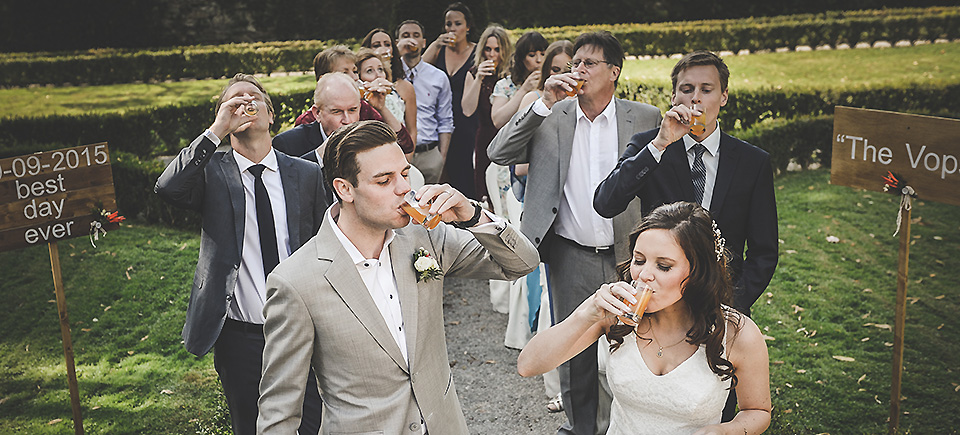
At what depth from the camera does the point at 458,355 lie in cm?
621

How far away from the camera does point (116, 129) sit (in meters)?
11.4

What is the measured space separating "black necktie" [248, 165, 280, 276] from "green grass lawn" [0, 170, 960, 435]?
5.55 feet

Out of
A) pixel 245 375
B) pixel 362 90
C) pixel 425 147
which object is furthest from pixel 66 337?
Answer: pixel 425 147

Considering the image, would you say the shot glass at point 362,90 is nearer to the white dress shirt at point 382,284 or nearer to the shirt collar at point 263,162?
the shirt collar at point 263,162

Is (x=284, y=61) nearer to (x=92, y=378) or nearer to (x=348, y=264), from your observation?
(x=92, y=378)

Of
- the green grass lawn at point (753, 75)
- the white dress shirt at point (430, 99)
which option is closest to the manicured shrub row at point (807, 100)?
the green grass lawn at point (753, 75)

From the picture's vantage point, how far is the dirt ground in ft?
17.2

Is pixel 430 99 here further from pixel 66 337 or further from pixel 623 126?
pixel 66 337

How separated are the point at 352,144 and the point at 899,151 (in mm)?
3293

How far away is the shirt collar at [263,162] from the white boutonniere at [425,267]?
142cm

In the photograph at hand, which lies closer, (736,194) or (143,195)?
(736,194)

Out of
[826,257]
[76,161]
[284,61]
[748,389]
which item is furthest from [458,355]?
[284,61]

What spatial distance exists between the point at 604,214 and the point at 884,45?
66.3 feet

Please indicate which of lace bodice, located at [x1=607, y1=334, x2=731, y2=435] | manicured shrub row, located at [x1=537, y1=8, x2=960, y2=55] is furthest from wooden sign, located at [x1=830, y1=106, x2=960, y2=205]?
manicured shrub row, located at [x1=537, y1=8, x2=960, y2=55]
